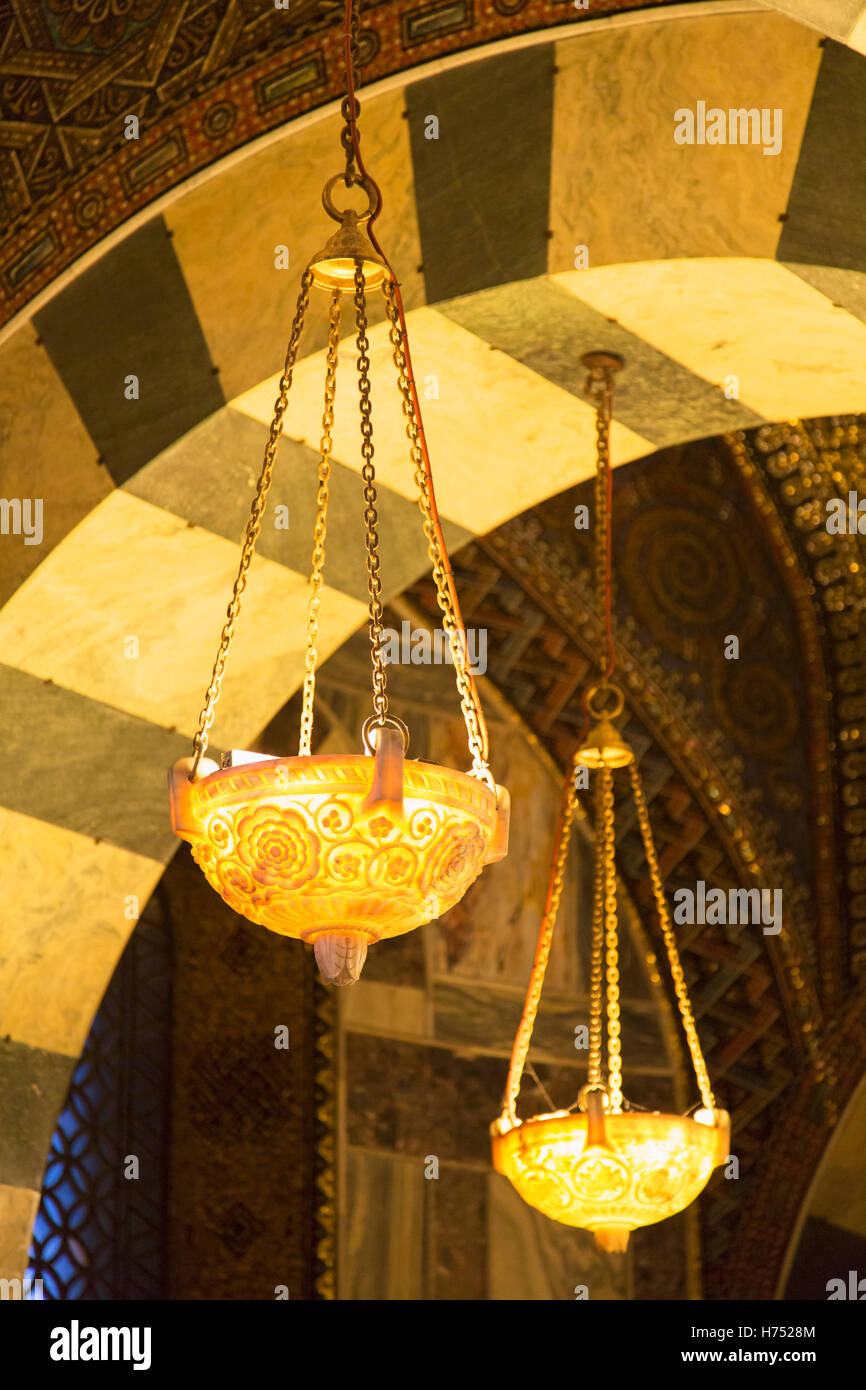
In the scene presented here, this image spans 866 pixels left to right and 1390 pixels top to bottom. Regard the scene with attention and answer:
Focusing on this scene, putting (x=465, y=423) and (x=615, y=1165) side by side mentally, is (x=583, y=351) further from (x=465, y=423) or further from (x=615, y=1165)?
(x=615, y=1165)

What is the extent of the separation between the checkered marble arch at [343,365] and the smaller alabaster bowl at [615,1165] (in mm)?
978

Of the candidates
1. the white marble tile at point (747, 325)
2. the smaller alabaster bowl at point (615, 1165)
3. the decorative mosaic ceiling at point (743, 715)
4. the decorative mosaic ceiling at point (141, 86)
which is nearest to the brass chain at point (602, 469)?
the white marble tile at point (747, 325)

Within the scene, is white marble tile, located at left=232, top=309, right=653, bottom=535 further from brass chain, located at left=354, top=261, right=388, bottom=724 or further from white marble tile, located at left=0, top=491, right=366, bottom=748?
brass chain, located at left=354, top=261, right=388, bottom=724

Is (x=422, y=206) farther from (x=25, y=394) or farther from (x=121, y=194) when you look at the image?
(x=25, y=394)

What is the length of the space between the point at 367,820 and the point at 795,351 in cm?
150

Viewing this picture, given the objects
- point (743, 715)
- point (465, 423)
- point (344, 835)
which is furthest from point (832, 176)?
point (743, 715)

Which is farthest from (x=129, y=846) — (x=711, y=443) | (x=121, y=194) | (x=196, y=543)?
(x=711, y=443)

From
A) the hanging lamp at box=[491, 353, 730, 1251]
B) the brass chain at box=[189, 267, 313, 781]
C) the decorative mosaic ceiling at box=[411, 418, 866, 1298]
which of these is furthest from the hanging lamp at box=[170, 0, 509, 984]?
the decorative mosaic ceiling at box=[411, 418, 866, 1298]

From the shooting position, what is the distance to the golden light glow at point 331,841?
9.20ft

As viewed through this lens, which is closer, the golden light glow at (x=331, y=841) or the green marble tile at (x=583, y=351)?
the golden light glow at (x=331, y=841)

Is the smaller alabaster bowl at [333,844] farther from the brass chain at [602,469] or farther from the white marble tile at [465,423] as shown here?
the brass chain at [602,469]

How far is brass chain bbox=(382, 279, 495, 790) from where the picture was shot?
304 cm

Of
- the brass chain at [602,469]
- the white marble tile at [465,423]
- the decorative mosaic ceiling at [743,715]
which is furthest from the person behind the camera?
the decorative mosaic ceiling at [743,715]

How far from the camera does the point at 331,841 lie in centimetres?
280
